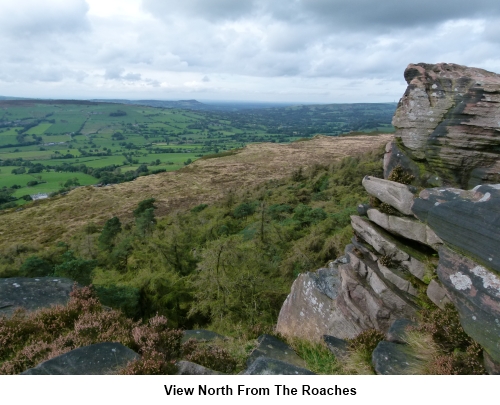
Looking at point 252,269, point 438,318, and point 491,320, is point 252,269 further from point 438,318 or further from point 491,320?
point 491,320

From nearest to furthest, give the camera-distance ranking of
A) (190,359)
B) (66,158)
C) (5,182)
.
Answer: (190,359)
(5,182)
(66,158)

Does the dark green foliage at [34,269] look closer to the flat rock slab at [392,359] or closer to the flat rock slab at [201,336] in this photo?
the flat rock slab at [201,336]

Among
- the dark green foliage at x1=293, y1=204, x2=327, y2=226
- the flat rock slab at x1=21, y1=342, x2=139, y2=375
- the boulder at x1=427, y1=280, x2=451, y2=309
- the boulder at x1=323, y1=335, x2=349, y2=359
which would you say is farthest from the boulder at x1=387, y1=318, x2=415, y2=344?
the dark green foliage at x1=293, y1=204, x2=327, y2=226

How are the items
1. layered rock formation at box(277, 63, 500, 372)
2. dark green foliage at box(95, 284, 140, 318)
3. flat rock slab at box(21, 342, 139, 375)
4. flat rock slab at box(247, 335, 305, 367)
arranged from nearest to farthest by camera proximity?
flat rock slab at box(21, 342, 139, 375), layered rock formation at box(277, 63, 500, 372), flat rock slab at box(247, 335, 305, 367), dark green foliage at box(95, 284, 140, 318)

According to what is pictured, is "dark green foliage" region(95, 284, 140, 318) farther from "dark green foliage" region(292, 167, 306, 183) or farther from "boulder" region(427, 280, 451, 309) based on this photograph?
"dark green foliage" region(292, 167, 306, 183)

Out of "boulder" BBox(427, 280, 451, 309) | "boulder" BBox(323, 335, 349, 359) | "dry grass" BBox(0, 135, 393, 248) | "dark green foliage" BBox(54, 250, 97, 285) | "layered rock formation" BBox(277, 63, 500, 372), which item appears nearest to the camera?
"layered rock formation" BBox(277, 63, 500, 372)

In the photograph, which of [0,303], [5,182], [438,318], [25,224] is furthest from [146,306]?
[5,182]

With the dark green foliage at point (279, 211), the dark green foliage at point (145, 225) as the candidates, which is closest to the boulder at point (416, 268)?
the dark green foliage at point (279, 211)
